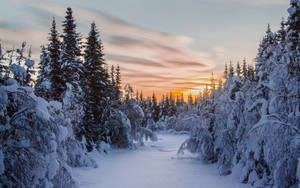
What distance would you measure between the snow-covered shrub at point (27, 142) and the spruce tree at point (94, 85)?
45.4ft

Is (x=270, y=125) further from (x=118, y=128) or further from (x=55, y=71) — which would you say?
(x=118, y=128)

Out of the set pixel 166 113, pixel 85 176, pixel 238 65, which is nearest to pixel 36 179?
pixel 85 176

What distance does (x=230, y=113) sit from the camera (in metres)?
11.6

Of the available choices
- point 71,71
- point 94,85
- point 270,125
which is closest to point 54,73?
point 71,71

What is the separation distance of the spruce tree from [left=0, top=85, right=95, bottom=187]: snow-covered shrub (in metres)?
13.8

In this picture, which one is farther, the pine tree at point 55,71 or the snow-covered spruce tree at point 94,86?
the snow-covered spruce tree at point 94,86

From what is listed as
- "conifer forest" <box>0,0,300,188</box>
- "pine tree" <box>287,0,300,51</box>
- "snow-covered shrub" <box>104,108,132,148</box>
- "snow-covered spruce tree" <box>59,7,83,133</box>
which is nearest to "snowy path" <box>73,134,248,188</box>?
"conifer forest" <box>0,0,300,188</box>

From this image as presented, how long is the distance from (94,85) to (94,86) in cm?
9

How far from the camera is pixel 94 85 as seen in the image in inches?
816

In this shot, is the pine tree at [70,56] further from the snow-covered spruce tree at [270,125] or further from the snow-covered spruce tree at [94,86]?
the snow-covered spruce tree at [270,125]

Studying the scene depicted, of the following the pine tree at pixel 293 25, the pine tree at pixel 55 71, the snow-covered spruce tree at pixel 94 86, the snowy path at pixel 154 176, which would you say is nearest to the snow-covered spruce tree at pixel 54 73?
the pine tree at pixel 55 71

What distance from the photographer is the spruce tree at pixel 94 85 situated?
19436 millimetres

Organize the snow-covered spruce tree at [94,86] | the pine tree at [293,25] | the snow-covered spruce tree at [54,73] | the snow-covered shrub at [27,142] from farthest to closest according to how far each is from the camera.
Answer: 1. the snow-covered spruce tree at [94,86]
2. the snow-covered spruce tree at [54,73]
3. the pine tree at [293,25]
4. the snow-covered shrub at [27,142]

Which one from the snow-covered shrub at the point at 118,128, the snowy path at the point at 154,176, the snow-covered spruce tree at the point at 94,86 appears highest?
the snow-covered spruce tree at the point at 94,86
